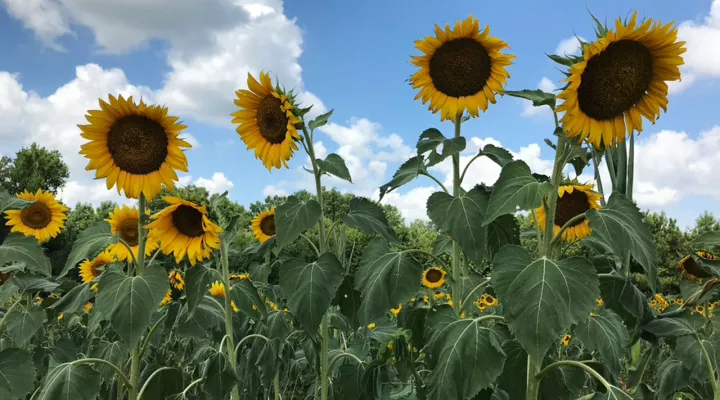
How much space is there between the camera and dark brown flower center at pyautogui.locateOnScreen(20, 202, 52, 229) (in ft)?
15.7

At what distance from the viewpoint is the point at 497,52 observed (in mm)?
2574

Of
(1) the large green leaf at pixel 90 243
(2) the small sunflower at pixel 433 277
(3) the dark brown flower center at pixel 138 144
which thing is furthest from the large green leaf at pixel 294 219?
(2) the small sunflower at pixel 433 277

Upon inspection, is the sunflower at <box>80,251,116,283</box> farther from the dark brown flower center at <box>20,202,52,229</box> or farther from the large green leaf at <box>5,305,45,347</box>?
the large green leaf at <box>5,305,45,347</box>

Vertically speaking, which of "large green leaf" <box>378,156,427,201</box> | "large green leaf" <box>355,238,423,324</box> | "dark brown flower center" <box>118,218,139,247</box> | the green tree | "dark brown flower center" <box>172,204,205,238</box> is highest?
the green tree

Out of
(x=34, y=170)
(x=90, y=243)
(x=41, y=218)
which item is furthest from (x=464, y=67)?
(x=34, y=170)

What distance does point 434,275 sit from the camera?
6.04 m

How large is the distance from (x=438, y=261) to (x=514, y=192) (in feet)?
1.69

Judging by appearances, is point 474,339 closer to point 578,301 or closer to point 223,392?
point 578,301

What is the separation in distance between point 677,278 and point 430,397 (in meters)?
12.5

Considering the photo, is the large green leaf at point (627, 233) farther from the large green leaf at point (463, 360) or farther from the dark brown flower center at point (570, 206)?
the dark brown flower center at point (570, 206)

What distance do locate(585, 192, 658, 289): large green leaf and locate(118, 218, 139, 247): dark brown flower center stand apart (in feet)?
7.59

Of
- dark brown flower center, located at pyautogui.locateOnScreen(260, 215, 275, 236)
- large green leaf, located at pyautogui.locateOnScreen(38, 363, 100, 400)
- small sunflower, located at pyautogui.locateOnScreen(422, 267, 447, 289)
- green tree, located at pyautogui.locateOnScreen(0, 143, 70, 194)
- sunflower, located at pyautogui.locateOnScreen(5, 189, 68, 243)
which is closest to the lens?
large green leaf, located at pyautogui.locateOnScreen(38, 363, 100, 400)

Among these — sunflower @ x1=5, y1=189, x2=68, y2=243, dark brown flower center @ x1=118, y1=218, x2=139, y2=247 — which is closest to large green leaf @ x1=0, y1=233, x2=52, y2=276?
dark brown flower center @ x1=118, y1=218, x2=139, y2=247

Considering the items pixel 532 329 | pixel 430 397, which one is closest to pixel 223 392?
pixel 430 397
